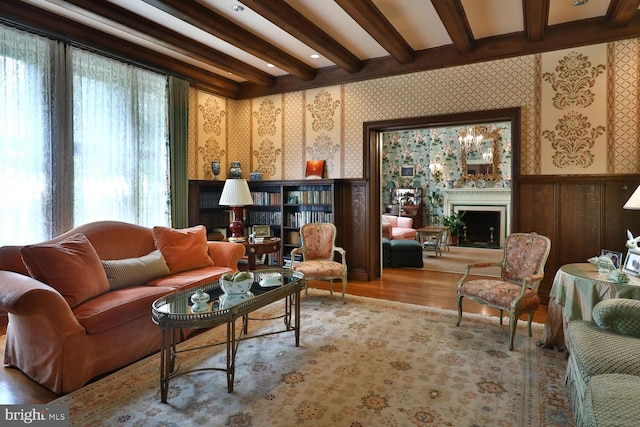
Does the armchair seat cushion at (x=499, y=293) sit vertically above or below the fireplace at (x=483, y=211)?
below

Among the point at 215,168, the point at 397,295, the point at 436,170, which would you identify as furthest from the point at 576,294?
the point at 436,170

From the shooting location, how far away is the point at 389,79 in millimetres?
5211

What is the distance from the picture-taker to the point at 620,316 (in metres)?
2.10

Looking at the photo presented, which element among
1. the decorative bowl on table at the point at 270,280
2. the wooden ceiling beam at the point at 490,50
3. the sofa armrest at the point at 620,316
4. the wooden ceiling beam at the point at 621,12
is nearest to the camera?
the sofa armrest at the point at 620,316

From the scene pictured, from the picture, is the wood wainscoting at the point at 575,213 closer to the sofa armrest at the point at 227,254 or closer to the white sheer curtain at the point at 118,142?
the sofa armrest at the point at 227,254

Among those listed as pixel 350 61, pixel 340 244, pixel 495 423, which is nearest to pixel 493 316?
pixel 495 423

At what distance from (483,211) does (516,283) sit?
21.2 ft

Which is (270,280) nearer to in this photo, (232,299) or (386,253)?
(232,299)

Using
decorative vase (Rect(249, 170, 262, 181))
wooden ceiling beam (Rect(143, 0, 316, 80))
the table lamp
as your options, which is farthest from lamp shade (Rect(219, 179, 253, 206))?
wooden ceiling beam (Rect(143, 0, 316, 80))

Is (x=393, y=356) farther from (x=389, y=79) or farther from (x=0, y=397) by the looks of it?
(x=389, y=79)

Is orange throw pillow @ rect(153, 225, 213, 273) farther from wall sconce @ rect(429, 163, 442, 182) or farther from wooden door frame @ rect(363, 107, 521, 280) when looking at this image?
wall sconce @ rect(429, 163, 442, 182)

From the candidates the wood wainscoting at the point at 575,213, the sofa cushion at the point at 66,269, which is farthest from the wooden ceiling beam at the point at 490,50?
the sofa cushion at the point at 66,269

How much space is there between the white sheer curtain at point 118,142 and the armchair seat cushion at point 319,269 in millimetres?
2098

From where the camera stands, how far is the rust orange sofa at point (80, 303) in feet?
7.65
